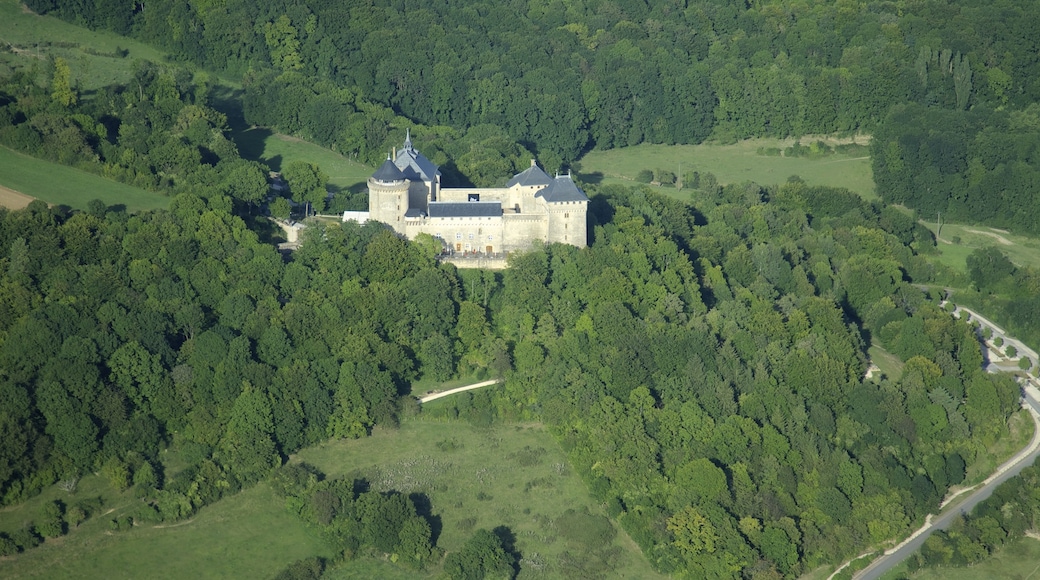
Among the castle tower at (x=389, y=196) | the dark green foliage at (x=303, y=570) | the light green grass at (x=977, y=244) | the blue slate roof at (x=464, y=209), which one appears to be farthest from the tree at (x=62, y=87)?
the light green grass at (x=977, y=244)

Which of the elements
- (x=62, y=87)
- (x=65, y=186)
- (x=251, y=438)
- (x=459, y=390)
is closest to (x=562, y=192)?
(x=459, y=390)

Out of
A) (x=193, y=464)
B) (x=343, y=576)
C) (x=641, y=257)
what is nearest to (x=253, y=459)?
(x=193, y=464)

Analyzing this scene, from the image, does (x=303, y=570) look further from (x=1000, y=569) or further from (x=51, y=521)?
(x=1000, y=569)

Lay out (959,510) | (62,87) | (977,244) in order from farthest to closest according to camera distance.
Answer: (977,244) → (62,87) → (959,510)

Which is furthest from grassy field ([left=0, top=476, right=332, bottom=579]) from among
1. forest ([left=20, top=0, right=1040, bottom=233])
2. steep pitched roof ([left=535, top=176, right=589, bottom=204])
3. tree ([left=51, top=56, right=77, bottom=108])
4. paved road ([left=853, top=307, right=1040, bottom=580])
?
forest ([left=20, top=0, right=1040, bottom=233])

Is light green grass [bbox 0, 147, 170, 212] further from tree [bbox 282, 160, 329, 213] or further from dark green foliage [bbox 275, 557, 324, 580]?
dark green foliage [bbox 275, 557, 324, 580]

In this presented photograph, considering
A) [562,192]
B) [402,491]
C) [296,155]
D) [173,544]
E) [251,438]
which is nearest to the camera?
[173,544]
